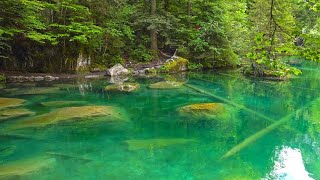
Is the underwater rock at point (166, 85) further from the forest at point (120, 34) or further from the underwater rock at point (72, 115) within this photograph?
the underwater rock at point (72, 115)

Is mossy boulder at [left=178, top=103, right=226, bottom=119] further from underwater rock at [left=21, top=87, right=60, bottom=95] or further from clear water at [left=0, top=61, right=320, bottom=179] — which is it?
underwater rock at [left=21, top=87, right=60, bottom=95]

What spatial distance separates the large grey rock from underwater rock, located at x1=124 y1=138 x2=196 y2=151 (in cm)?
1185

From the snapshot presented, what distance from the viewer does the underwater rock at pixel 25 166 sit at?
6648 millimetres

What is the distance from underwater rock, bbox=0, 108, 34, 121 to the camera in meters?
10.7

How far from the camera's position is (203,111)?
12070mm

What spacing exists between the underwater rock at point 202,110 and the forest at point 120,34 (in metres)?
6.38

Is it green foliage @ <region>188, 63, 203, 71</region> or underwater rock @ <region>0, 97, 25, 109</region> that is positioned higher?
green foliage @ <region>188, 63, 203, 71</region>

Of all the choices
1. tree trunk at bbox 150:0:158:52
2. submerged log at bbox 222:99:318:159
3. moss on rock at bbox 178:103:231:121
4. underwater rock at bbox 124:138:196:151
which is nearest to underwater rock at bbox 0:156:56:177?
underwater rock at bbox 124:138:196:151

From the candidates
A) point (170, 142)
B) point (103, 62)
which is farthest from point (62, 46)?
point (170, 142)

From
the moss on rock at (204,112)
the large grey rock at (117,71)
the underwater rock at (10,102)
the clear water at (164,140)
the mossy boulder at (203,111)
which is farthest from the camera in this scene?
the large grey rock at (117,71)

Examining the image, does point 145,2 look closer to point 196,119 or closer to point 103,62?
point 103,62

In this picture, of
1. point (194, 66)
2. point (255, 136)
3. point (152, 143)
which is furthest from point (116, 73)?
point (255, 136)

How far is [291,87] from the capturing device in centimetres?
1881

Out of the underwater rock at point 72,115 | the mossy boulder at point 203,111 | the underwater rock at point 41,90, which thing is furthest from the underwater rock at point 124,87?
the mossy boulder at point 203,111
